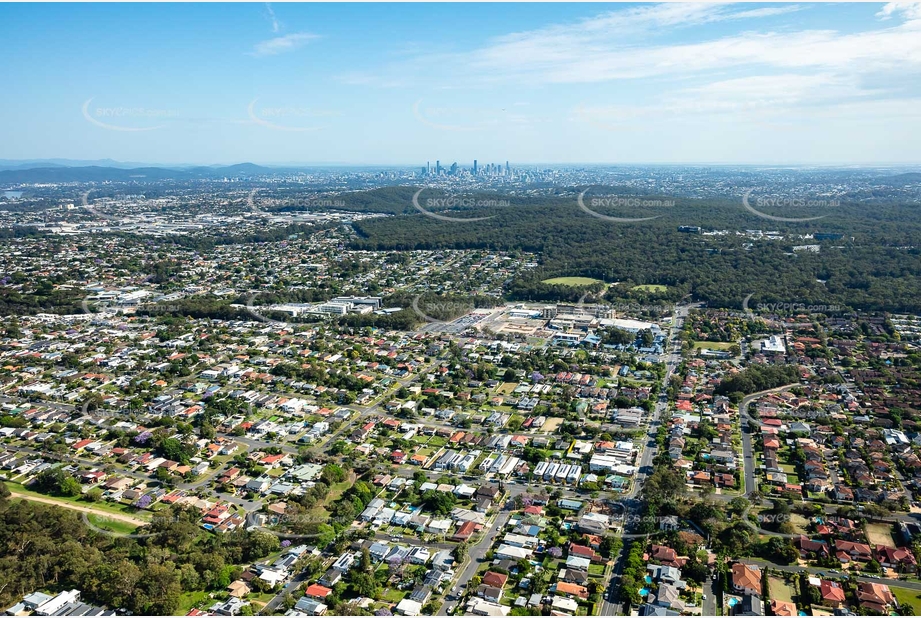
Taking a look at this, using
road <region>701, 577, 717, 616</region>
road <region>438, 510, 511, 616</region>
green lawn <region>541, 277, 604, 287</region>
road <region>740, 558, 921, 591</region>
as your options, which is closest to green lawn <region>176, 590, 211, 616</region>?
road <region>438, 510, 511, 616</region>

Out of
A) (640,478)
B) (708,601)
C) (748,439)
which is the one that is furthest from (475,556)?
(748,439)

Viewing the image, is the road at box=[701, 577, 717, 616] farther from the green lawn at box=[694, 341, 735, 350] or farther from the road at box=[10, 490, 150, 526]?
the green lawn at box=[694, 341, 735, 350]

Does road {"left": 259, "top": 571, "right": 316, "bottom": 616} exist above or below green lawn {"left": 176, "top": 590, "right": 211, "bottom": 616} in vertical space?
above

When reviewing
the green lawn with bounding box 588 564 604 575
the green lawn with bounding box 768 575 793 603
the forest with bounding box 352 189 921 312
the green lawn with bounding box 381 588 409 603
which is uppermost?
the forest with bounding box 352 189 921 312

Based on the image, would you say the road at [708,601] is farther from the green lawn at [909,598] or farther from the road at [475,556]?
the road at [475,556]

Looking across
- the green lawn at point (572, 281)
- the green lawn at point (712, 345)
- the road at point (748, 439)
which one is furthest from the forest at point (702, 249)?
the road at point (748, 439)

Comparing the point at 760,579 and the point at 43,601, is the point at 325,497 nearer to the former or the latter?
the point at 43,601

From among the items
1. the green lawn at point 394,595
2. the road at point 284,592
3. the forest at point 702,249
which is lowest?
the green lawn at point 394,595

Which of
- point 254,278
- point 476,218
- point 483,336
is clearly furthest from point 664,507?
point 476,218

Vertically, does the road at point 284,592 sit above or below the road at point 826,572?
above
